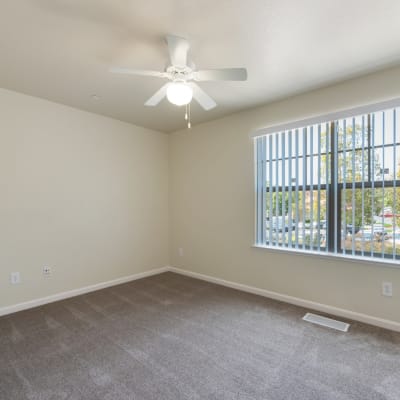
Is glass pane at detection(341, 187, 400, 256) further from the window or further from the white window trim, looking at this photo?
the white window trim

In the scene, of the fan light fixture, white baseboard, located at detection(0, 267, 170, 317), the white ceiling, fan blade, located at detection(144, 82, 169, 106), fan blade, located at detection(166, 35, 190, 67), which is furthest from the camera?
white baseboard, located at detection(0, 267, 170, 317)

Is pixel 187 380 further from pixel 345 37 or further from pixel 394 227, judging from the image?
pixel 345 37

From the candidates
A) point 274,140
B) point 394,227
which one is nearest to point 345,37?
point 274,140

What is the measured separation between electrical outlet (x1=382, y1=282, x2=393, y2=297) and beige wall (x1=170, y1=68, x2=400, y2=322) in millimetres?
34

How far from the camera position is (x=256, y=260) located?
11.0ft

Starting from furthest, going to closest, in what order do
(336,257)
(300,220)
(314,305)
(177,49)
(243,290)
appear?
(243,290) < (300,220) < (314,305) < (336,257) < (177,49)

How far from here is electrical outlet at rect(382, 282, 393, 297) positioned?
2.41 meters

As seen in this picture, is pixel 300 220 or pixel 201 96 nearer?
pixel 201 96

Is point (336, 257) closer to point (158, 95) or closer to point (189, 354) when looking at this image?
point (189, 354)

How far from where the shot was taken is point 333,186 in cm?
276

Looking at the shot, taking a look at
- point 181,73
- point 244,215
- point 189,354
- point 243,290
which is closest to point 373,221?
point 244,215

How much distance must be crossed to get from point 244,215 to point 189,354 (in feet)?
6.24

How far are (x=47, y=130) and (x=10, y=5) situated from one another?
1.65 m

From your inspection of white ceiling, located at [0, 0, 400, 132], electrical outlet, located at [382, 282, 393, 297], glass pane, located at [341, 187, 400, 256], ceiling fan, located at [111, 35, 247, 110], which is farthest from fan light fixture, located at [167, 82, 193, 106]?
electrical outlet, located at [382, 282, 393, 297]
